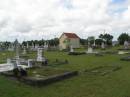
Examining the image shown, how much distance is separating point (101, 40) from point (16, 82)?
53682mm

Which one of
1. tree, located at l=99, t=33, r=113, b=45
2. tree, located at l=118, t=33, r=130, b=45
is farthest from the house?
tree, located at l=118, t=33, r=130, b=45

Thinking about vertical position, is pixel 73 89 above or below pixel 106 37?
below

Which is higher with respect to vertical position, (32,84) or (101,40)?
(101,40)

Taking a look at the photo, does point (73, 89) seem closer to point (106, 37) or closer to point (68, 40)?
point (68, 40)

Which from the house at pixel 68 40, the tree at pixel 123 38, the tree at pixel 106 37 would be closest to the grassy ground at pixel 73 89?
the house at pixel 68 40

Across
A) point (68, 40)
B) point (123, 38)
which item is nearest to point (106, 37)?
point (123, 38)

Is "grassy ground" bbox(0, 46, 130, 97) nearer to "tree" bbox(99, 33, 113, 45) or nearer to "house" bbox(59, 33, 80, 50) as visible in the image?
"house" bbox(59, 33, 80, 50)

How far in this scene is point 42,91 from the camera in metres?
8.33

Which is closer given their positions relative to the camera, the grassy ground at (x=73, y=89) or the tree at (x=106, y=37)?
the grassy ground at (x=73, y=89)

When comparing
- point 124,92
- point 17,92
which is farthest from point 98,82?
point 17,92

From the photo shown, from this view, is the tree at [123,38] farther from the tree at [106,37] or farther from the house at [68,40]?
the house at [68,40]

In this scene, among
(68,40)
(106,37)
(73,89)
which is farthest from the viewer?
(106,37)

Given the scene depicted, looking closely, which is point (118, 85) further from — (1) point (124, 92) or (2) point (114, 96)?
(2) point (114, 96)

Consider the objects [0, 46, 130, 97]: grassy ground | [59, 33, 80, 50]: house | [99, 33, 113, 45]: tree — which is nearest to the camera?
[0, 46, 130, 97]: grassy ground
